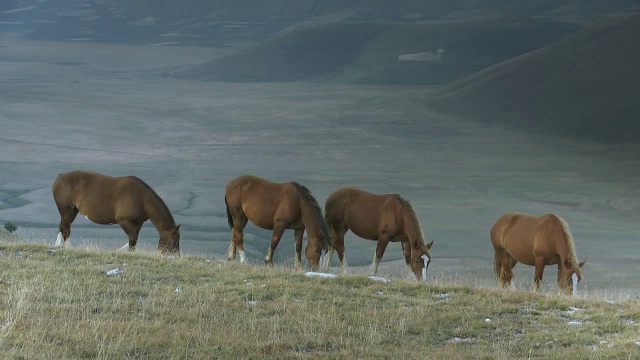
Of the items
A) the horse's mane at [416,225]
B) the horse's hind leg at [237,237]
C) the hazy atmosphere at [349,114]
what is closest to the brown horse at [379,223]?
the horse's mane at [416,225]

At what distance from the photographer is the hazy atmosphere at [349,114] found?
52531 mm

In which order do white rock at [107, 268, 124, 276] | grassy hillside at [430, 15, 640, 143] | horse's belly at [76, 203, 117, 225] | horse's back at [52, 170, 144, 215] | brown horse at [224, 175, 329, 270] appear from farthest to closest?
grassy hillside at [430, 15, 640, 143] < horse's belly at [76, 203, 117, 225] < horse's back at [52, 170, 144, 215] < brown horse at [224, 175, 329, 270] < white rock at [107, 268, 124, 276]

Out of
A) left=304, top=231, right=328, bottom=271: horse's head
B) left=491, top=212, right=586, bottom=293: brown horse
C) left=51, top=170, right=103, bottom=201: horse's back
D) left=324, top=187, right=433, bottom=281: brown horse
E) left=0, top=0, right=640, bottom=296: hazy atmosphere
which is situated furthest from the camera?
left=0, top=0, right=640, bottom=296: hazy atmosphere

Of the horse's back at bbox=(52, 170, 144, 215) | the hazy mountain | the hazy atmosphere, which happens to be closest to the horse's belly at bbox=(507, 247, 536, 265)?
the hazy atmosphere

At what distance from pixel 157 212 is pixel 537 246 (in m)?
5.25

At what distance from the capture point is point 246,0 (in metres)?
200

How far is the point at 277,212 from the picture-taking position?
15531mm

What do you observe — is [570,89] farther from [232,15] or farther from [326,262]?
[232,15]

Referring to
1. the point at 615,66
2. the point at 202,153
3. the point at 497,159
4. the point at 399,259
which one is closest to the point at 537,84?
the point at 615,66

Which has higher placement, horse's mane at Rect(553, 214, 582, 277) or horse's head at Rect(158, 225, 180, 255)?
horse's mane at Rect(553, 214, 582, 277)

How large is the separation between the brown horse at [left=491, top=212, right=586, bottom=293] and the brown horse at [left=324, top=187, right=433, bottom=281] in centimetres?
111

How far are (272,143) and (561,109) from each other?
30.0 meters

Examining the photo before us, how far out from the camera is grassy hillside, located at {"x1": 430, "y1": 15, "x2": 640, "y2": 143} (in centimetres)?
9438

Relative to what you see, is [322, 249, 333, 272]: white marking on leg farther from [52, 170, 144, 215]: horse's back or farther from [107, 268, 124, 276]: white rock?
[107, 268, 124, 276]: white rock
